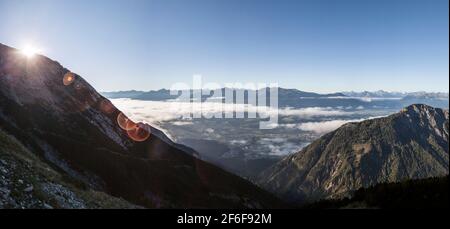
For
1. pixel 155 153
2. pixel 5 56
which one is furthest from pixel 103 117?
pixel 5 56

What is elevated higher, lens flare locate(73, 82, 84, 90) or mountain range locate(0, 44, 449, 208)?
lens flare locate(73, 82, 84, 90)

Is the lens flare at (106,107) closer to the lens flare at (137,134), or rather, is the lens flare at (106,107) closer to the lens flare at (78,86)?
the lens flare at (78,86)

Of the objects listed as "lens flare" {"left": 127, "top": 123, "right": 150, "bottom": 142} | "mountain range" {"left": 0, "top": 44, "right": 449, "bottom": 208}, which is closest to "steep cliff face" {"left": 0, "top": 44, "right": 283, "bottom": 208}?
"mountain range" {"left": 0, "top": 44, "right": 449, "bottom": 208}

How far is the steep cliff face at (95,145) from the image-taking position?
9375 cm

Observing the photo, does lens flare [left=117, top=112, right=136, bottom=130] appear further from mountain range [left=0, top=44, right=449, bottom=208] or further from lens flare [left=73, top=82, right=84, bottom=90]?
lens flare [left=73, top=82, right=84, bottom=90]

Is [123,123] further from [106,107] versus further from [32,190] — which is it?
[32,190]

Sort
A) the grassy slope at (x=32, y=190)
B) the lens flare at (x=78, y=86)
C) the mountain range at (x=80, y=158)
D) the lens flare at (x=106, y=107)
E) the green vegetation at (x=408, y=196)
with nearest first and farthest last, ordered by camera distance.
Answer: the grassy slope at (x=32, y=190) < the green vegetation at (x=408, y=196) < the mountain range at (x=80, y=158) < the lens flare at (x=78, y=86) < the lens flare at (x=106, y=107)

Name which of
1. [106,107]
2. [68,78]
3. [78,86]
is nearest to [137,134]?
[106,107]

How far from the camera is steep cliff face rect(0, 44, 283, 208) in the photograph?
308ft

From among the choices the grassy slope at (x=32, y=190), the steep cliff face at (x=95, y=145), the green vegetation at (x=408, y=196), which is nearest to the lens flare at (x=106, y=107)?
the steep cliff face at (x=95, y=145)

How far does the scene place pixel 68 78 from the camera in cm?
17912
